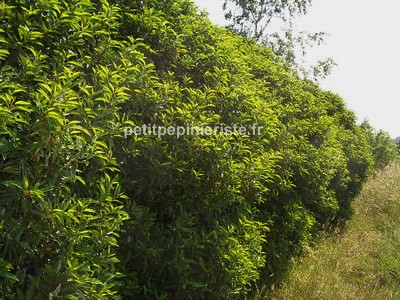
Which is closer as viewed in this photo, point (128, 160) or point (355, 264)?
point (128, 160)

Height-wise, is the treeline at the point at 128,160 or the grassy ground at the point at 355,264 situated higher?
the treeline at the point at 128,160

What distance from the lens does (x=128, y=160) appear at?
2.36 metres

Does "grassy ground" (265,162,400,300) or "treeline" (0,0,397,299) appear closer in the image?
"treeline" (0,0,397,299)

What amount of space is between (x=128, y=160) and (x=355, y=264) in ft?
13.8

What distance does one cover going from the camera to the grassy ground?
4.26 m

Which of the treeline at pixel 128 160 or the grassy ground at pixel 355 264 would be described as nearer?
the treeline at pixel 128 160

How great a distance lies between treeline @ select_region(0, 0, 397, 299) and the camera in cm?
156

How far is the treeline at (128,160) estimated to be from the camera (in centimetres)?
156

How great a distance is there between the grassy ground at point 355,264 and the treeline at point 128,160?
378mm

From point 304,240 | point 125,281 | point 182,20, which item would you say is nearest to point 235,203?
point 125,281

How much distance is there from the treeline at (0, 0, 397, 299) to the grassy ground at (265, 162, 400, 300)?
378 millimetres

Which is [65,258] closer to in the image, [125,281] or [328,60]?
[125,281]

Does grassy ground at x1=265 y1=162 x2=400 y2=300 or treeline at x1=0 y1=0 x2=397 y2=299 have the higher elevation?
treeline at x1=0 y1=0 x2=397 y2=299

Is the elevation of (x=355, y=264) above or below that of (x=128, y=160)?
below
